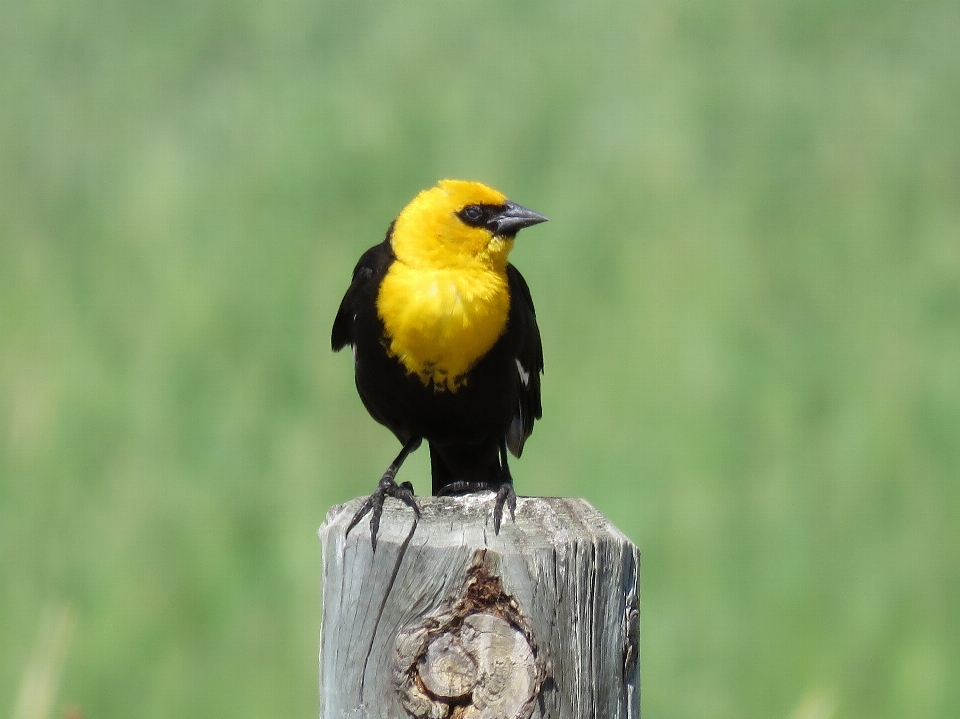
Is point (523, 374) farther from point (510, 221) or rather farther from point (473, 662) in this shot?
point (473, 662)

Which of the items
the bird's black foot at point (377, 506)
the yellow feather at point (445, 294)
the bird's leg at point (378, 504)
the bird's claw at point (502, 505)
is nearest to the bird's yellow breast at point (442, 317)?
the yellow feather at point (445, 294)

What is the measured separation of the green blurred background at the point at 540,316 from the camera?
182 inches

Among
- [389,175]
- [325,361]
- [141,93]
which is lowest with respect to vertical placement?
[325,361]

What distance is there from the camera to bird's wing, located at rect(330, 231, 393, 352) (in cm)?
354

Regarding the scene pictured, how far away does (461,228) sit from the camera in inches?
138

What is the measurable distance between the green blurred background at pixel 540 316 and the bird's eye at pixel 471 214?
4.28 feet

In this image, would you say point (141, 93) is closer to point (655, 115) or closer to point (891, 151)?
point (655, 115)

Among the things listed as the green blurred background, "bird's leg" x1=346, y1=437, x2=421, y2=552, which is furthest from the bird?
the green blurred background

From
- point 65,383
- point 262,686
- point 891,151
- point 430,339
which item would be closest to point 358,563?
point 430,339

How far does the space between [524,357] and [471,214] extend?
433 mm

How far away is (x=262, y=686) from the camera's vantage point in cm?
450

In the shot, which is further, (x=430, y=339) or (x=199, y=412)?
(x=199, y=412)

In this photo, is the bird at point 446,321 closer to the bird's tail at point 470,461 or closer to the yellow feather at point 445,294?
the yellow feather at point 445,294

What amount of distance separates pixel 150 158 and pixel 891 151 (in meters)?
3.56
